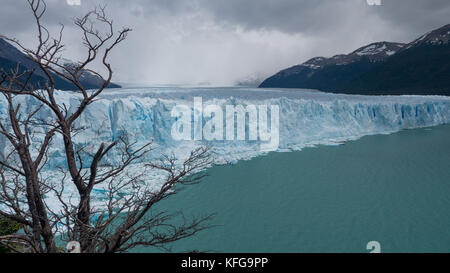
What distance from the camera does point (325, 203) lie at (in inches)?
236

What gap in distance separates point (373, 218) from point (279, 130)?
737 cm

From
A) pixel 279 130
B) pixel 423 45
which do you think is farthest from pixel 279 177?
pixel 423 45

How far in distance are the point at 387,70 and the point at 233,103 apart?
2728cm

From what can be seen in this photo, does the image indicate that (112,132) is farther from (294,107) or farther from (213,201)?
(294,107)

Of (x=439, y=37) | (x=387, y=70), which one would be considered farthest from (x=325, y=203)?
(x=387, y=70)

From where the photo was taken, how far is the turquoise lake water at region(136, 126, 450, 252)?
4469 millimetres

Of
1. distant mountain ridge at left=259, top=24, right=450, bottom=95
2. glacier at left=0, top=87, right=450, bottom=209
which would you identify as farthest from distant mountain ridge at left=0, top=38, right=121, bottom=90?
distant mountain ridge at left=259, top=24, right=450, bottom=95

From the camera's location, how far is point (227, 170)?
896 centimetres

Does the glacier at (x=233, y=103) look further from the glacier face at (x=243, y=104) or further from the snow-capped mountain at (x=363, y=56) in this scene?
the snow-capped mountain at (x=363, y=56)

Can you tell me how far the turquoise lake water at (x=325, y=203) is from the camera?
447 centimetres

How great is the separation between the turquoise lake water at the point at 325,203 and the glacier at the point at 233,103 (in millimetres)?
1739

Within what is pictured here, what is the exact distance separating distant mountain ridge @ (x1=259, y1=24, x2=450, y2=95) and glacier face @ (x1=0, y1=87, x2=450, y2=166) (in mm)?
6335

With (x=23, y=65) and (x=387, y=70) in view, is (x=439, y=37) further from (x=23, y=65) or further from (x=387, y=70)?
(x=23, y=65)
